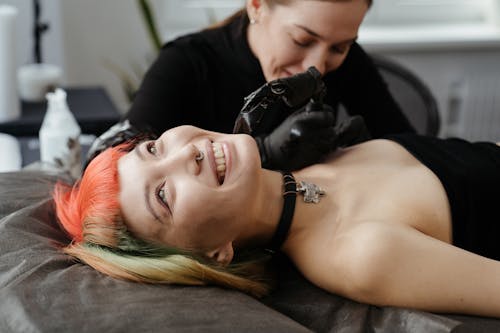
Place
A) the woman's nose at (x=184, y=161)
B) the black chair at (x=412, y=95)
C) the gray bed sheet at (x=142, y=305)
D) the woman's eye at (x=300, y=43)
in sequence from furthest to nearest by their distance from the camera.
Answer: the black chair at (x=412, y=95) → the woman's eye at (x=300, y=43) → the woman's nose at (x=184, y=161) → the gray bed sheet at (x=142, y=305)

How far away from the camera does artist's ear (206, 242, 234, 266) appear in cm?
131

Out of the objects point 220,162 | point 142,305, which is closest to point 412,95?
point 220,162

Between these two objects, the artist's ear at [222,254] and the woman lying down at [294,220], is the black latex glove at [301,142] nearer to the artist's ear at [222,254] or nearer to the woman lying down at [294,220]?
the woman lying down at [294,220]

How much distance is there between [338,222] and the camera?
4.45ft

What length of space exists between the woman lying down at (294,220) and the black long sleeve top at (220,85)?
15.6 inches

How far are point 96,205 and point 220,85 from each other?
0.69m

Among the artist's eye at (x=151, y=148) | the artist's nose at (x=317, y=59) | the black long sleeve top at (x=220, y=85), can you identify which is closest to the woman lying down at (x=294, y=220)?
the artist's eye at (x=151, y=148)

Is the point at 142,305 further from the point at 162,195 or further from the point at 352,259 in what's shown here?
the point at 352,259

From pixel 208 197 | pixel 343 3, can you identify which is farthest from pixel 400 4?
pixel 208 197

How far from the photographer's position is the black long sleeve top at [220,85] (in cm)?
179

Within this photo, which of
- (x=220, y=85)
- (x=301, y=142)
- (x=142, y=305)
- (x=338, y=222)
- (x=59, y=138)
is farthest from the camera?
Result: (x=220, y=85)

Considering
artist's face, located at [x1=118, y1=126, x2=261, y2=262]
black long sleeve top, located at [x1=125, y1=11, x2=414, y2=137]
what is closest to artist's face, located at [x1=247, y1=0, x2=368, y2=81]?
black long sleeve top, located at [x1=125, y1=11, x2=414, y2=137]

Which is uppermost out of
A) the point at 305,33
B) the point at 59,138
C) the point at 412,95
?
the point at 305,33

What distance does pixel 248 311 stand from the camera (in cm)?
111
